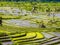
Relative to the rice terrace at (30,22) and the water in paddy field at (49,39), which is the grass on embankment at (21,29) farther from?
the water in paddy field at (49,39)

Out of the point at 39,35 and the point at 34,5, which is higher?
the point at 34,5

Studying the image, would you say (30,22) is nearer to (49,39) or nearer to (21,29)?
(21,29)

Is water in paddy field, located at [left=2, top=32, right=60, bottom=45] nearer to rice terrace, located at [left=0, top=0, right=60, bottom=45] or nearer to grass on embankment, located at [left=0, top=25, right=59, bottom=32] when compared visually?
rice terrace, located at [left=0, top=0, right=60, bottom=45]

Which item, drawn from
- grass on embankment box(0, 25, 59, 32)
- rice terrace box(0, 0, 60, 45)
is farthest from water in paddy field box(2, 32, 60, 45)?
grass on embankment box(0, 25, 59, 32)

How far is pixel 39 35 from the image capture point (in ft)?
18.0

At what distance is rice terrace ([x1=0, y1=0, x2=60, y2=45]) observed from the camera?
5.23 metres

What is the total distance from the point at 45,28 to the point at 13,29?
89 cm

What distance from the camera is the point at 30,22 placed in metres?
5.90

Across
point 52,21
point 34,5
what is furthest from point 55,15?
point 34,5

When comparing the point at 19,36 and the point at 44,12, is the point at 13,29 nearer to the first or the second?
the point at 19,36

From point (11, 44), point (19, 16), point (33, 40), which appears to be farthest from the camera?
point (19, 16)

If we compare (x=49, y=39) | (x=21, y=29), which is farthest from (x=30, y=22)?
(x=49, y=39)

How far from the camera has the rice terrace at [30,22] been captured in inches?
206

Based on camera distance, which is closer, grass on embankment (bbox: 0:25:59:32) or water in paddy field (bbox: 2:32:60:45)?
water in paddy field (bbox: 2:32:60:45)
